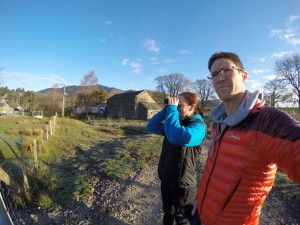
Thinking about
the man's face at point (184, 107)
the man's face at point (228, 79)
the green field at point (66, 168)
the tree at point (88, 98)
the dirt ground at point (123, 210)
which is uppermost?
the tree at point (88, 98)

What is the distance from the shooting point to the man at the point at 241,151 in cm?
128

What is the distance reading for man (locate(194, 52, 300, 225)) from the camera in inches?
50.5

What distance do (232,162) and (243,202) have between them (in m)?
0.26

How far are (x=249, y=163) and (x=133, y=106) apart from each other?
171 ft

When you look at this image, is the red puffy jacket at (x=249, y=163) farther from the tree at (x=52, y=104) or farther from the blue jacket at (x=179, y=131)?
the tree at (x=52, y=104)

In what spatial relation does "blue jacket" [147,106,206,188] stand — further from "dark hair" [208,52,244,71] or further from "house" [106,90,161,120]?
"house" [106,90,161,120]

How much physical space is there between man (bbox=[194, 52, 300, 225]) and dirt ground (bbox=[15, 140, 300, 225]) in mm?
3279

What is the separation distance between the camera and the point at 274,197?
5934 millimetres

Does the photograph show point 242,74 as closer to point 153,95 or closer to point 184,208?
point 184,208

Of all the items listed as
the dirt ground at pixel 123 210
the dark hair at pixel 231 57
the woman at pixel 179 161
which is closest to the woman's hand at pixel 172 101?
the woman at pixel 179 161

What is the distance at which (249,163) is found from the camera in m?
1.48

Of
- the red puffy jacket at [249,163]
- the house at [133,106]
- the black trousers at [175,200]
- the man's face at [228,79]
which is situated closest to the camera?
the red puffy jacket at [249,163]

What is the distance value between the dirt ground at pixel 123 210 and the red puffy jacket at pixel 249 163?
3308 millimetres

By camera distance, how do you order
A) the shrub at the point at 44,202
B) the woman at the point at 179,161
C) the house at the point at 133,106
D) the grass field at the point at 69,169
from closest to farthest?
the woman at the point at 179,161
the shrub at the point at 44,202
the grass field at the point at 69,169
the house at the point at 133,106
